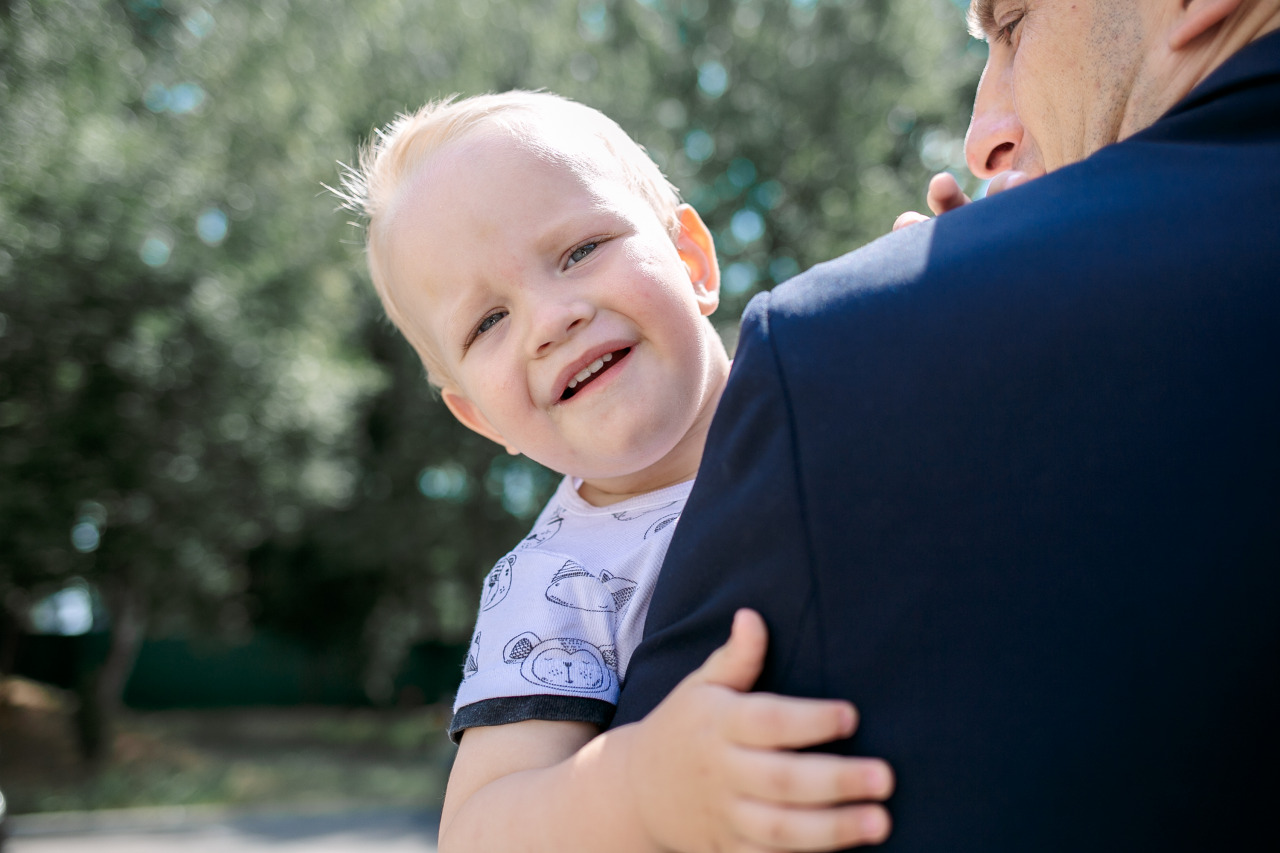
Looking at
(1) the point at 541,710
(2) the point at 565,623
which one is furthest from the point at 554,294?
(1) the point at 541,710

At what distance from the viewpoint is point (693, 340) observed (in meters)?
1.64

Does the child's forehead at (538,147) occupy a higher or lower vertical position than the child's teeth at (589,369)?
higher

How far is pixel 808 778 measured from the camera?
877mm

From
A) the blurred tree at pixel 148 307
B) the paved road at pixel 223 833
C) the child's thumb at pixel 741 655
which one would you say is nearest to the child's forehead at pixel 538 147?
the child's thumb at pixel 741 655

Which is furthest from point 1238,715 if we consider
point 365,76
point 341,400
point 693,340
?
point 365,76

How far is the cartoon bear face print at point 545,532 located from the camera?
5.41ft

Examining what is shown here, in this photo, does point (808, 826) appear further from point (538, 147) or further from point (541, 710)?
point (538, 147)

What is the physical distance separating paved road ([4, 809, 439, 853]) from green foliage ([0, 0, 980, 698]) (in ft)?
12.8

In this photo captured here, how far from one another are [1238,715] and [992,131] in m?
1.02

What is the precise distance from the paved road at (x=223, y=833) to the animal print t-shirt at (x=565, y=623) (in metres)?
11.6

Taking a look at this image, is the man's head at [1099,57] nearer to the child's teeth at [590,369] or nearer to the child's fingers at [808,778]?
the child's teeth at [590,369]

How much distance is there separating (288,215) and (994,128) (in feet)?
49.7

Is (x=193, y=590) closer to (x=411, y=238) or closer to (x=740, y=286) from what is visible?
(x=740, y=286)

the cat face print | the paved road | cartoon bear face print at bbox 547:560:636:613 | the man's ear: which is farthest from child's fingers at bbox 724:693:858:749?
the paved road
